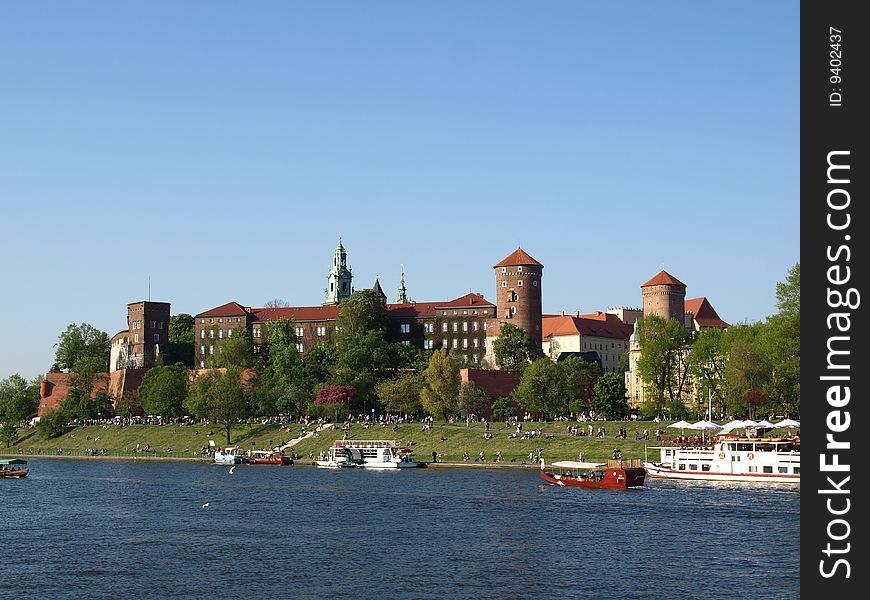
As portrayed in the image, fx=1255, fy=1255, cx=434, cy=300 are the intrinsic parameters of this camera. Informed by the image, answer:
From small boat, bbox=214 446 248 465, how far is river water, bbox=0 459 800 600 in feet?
80.6

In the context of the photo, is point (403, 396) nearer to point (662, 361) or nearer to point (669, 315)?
point (662, 361)

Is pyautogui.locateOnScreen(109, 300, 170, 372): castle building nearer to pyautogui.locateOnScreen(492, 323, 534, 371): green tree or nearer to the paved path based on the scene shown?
pyautogui.locateOnScreen(492, 323, 534, 371): green tree

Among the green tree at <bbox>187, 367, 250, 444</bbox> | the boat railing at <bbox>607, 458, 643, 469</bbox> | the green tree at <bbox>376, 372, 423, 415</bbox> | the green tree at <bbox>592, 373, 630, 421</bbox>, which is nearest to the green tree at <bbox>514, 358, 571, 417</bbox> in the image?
the green tree at <bbox>592, 373, 630, 421</bbox>

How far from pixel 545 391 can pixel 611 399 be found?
249 inches

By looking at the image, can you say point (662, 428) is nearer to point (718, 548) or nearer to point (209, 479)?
point (209, 479)

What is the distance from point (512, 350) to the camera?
143375 millimetres

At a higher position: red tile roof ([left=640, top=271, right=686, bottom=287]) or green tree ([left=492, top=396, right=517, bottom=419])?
red tile roof ([left=640, top=271, right=686, bottom=287])

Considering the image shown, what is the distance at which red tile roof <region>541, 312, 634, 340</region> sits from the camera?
177 metres

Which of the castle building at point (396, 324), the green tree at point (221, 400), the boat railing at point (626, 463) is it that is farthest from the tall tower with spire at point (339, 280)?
the boat railing at point (626, 463)

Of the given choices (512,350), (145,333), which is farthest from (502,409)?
(145,333)
